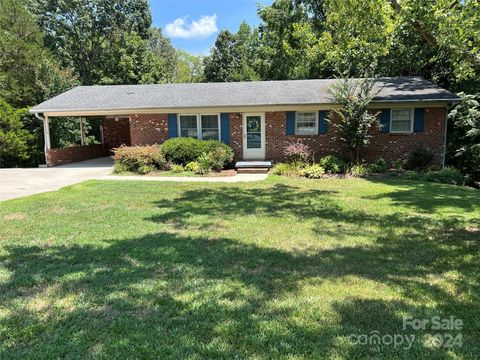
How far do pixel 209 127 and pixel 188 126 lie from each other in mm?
958

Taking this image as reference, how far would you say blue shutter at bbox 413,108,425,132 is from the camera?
14828mm

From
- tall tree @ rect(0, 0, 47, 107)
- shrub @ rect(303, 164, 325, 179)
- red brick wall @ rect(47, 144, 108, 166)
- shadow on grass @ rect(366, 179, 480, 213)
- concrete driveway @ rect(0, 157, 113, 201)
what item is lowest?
shadow on grass @ rect(366, 179, 480, 213)

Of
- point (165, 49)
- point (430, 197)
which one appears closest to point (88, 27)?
point (165, 49)

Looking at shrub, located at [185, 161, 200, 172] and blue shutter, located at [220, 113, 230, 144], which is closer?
shrub, located at [185, 161, 200, 172]

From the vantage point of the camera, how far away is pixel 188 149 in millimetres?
15266

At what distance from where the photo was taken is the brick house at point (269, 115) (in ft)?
48.8

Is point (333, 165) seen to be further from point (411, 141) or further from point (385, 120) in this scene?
point (411, 141)

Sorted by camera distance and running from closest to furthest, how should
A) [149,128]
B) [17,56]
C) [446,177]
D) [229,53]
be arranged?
1. [446,177]
2. [149,128]
3. [17,56]
4. [229,53]

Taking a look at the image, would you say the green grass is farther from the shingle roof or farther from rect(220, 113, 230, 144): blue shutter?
rect(220, 113, 230, 144): blue shutter

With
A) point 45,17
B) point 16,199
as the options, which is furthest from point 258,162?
point 45,17

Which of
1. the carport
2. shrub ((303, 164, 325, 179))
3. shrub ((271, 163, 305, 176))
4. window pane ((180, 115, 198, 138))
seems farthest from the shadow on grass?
the carport

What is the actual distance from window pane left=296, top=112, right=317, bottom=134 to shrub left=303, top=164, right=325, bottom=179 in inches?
98.1

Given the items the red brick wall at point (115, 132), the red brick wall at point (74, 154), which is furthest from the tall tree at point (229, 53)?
the red brick wall at point (74, 154)

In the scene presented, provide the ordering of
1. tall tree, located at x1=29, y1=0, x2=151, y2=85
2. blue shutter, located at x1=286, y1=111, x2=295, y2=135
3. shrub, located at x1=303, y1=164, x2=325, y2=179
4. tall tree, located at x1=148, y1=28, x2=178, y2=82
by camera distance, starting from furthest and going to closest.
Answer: tall tree, located at x1=148, y1=28, x2=178, y2=82 → tall tree, located at x1=29, y1=0, x2=151, y2=85 → blue shutter, located at x1=286, y1=111, x2=295, y2=135 → shrub, located at x1=303, y1=164, x2=325, y2=179
